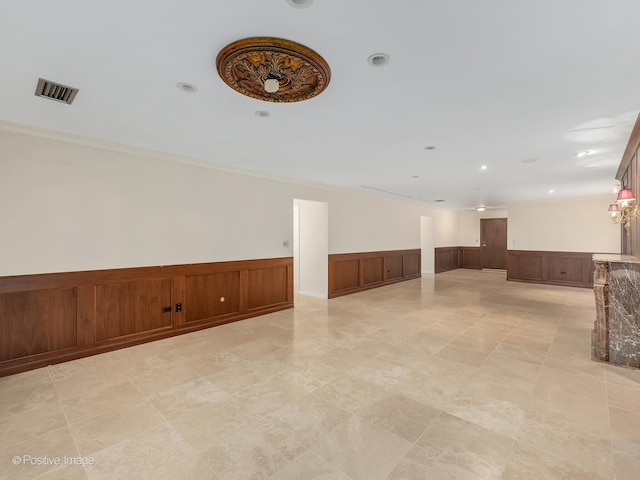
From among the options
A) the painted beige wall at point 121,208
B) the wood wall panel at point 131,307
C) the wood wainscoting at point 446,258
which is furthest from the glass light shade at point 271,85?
Result: the wood wainscoting at point 446,258

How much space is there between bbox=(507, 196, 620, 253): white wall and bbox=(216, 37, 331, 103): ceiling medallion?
9.42 meters

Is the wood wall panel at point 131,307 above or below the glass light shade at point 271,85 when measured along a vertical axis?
below

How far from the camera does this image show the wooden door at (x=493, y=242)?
11.6m

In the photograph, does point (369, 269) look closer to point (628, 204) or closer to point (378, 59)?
point (628, 204)

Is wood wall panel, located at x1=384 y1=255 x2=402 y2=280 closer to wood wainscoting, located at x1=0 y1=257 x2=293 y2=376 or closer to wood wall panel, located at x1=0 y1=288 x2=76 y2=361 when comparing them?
wood wainscoting, located at x1=0 y1=257 x2=293 y2=376

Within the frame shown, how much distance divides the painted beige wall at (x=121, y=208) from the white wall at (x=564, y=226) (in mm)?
7642

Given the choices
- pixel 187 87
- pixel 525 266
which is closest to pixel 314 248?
pixel 187 87

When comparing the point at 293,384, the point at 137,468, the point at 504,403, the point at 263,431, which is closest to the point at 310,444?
the point at 263,431

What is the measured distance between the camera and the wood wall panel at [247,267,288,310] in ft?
17.3

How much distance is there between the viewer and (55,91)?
2375mm

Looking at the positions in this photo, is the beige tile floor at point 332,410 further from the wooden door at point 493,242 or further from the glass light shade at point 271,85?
the wooden door at point 493,242

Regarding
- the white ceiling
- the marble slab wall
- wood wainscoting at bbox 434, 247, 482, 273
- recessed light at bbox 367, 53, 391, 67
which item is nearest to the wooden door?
wood wainscoting at bbox 434, 247, 482, 273

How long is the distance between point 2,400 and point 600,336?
241 inches

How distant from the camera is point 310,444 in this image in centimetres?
199
